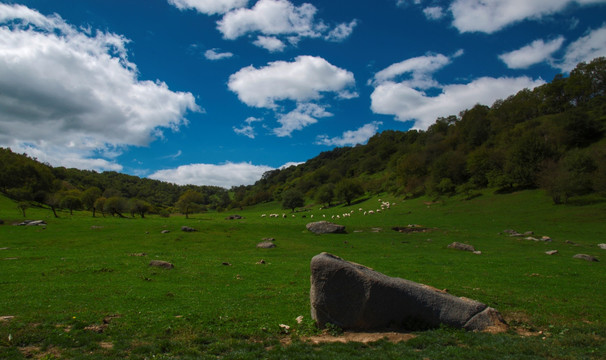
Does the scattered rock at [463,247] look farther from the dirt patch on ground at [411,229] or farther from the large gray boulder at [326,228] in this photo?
the large gray boulder at [326,228]

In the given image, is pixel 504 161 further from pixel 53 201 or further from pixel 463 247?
pixel 53 201

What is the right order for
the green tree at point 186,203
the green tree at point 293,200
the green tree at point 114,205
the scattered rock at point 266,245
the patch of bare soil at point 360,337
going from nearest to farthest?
the patch of bare soil at point 360,337
the scattered rock at point 266,245
the green tree at point 114,205
the green tree at point 186,203
the green tree at point 293,200

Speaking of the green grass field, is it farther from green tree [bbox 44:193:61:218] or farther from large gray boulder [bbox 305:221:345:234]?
green tree [bbox 44:193:61:218]

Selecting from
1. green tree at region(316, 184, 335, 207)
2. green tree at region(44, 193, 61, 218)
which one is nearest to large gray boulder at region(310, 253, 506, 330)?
green tree at region(44, 193, 61, 218)

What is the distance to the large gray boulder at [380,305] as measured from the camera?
1193 cm

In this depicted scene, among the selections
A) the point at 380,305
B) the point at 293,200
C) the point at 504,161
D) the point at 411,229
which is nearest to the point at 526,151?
the point at 504,161

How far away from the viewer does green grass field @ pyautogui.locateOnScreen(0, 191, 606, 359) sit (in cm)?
1009

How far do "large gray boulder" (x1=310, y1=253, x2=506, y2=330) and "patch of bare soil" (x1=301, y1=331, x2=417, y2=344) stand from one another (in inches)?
16.0

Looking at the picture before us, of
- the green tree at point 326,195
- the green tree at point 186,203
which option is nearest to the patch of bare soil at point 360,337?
the green tree at point 186,203

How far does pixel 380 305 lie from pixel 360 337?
1426 millimetres

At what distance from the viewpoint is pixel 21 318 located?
12.6 meters

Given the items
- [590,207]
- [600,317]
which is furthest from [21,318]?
[590,207]

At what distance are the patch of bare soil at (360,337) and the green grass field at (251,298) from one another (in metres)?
0.40

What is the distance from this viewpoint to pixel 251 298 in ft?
54.6
